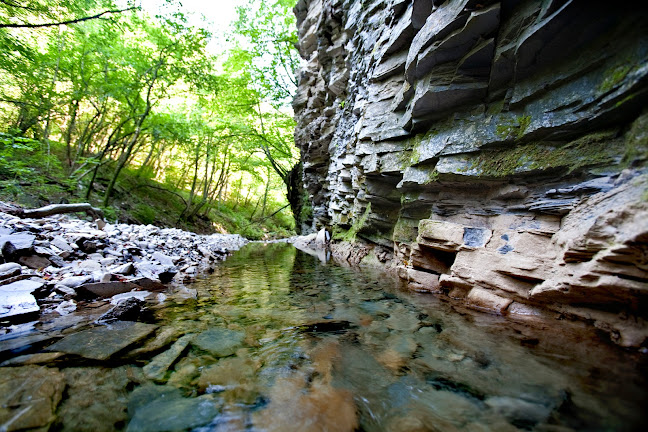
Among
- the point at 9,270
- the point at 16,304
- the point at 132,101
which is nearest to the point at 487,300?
the point at 16,304

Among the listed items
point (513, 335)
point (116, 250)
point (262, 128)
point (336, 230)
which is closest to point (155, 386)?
point (513, 335)

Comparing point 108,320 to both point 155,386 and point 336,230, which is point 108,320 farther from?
point 336,230

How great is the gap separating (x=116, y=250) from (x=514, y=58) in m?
8.40

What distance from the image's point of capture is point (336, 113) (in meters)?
13.3

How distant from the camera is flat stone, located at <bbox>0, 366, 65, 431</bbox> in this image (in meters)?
1.47

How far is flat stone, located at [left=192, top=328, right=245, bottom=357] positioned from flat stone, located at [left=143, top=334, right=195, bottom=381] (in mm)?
146

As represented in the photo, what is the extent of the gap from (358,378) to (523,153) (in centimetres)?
423

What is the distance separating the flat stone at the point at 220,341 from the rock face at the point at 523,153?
12.1 feet

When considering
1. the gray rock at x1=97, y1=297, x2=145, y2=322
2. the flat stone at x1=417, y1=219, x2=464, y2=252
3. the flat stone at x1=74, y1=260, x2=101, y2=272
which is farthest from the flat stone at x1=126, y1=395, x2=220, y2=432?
the flat stone at x1=417, y1=219, x2=464, y2=252

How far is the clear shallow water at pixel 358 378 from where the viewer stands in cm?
169

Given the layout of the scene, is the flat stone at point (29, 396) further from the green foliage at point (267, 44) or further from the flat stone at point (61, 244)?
the green foliage at point (267, 44)

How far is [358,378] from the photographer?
2256 mm

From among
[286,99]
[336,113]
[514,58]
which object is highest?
[286,99]

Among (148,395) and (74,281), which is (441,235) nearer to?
(148,395)
